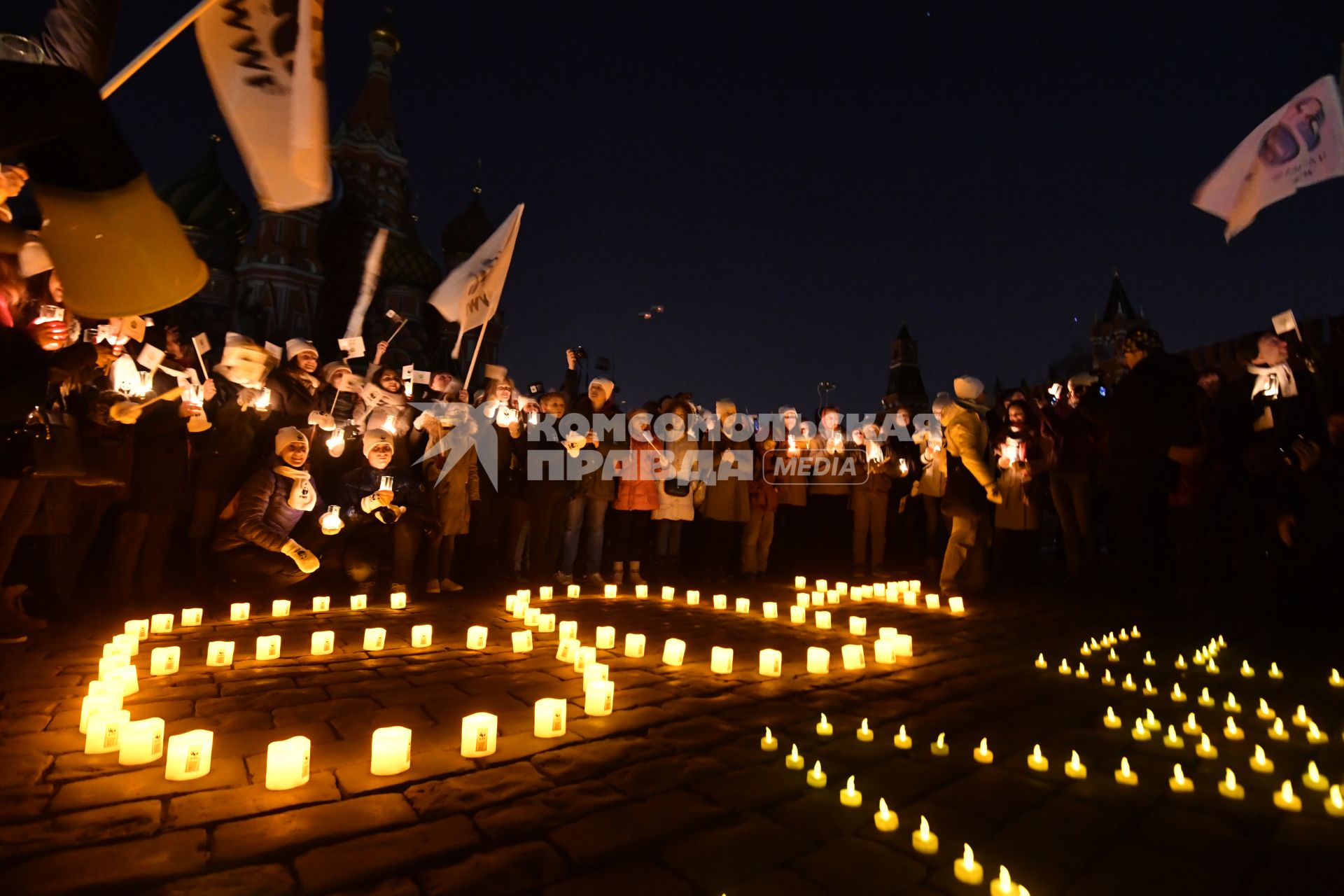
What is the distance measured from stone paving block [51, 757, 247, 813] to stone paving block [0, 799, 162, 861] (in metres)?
0.08

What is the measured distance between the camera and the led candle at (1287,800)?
255cm

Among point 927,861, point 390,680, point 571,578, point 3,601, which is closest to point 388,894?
point 927,861

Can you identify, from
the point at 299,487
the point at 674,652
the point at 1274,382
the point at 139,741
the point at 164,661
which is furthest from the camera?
the point at 1274,382

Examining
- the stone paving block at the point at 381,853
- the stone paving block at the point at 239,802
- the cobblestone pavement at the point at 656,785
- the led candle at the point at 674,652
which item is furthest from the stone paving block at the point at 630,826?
the led candle at the point at 674,652

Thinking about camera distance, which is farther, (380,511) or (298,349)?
(298,349)

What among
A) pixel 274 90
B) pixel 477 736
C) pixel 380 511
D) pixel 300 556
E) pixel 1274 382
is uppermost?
pixel 274 90

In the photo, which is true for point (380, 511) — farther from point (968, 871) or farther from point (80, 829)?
point (968, 871)

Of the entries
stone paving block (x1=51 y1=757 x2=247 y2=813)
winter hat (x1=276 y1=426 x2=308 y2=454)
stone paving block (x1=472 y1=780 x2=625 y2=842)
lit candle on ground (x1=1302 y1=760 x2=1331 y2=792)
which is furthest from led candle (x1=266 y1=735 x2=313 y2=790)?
winter hat (x1=276 y1=426 x2=308 y2=454)

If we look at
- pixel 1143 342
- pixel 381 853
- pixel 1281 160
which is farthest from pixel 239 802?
pixel 1281 160

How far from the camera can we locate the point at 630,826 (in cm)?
235

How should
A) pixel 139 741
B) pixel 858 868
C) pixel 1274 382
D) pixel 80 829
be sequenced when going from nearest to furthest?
1. pixel 858 868
2. pixel 80 829
3. pixel 139 741
4. pixel 1274 382

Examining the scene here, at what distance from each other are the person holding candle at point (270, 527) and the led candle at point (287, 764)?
4.10m

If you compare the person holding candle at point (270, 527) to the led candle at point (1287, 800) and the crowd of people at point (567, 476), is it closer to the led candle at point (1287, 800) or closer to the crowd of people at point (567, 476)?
the crowd of people at point (567, 476)

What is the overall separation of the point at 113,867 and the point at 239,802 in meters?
0.46
